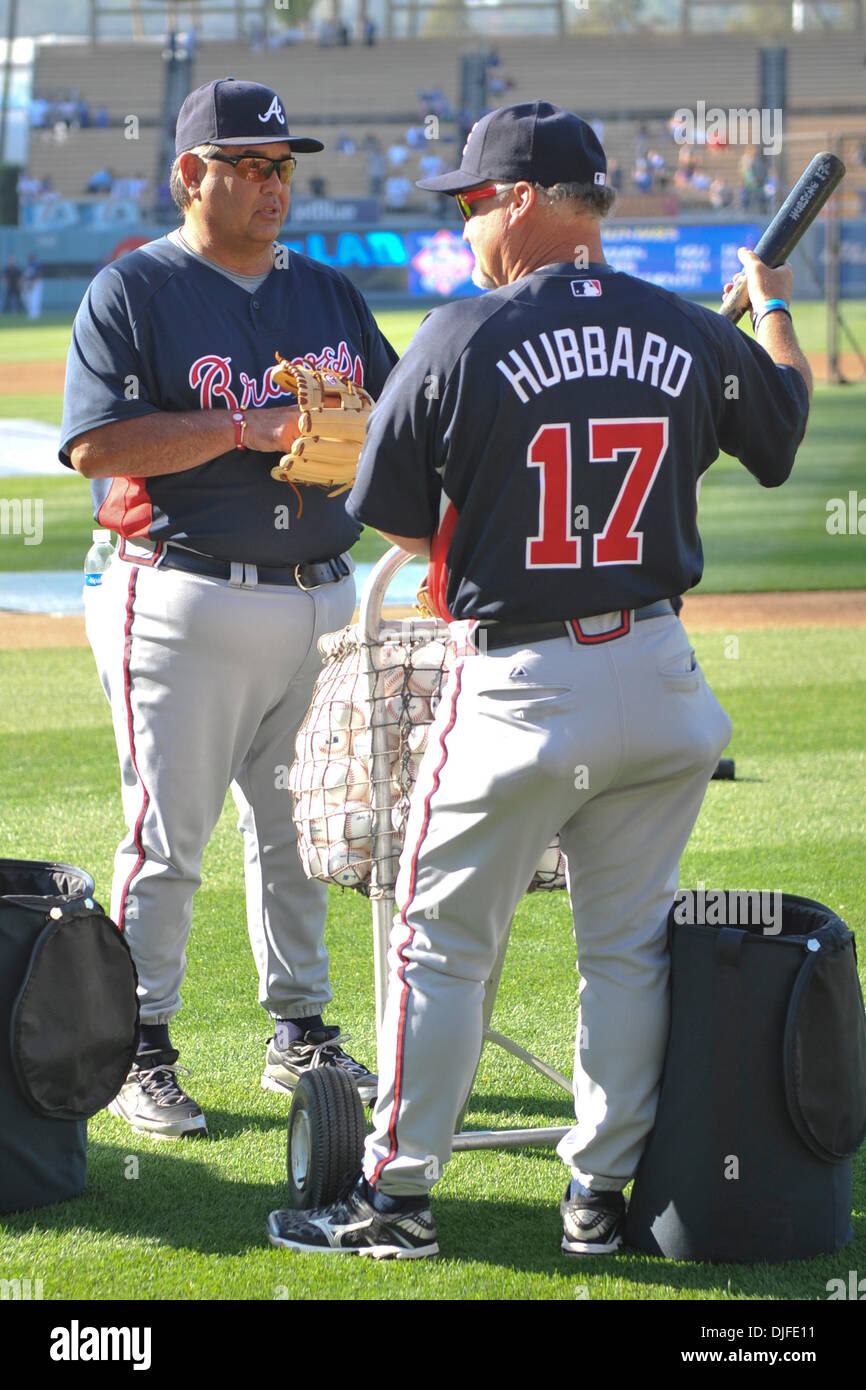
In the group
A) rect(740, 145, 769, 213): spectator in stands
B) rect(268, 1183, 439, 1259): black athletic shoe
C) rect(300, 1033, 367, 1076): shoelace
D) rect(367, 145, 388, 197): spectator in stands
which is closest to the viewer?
rect(268, 1183, 439, 1259): black athletic shoe

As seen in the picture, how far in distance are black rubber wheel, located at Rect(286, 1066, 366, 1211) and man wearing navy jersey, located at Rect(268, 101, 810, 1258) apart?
13 cm

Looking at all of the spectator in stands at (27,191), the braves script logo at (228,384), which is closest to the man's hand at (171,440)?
the braves script logo at (228,384)

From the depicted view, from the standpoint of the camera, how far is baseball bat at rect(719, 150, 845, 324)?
3283 mm

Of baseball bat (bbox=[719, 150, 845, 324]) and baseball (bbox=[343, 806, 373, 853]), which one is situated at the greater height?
baseball bat (bbox=[719, 150, 845, 324])

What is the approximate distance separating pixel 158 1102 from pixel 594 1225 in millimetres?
1134

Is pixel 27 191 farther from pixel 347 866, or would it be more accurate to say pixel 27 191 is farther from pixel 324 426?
pixel 347 866

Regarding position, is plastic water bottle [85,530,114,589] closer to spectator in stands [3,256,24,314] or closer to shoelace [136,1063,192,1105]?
shoelace [136,1063,192,1105]

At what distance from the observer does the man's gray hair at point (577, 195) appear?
9.01 ft

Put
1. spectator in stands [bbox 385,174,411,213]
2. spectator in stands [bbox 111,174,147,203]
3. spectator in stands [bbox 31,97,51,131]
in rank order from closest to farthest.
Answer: spectator in stands [bbox 385,174,411,213] < spectator in stands [bbox 111,174,147,203] < spectator in stands [bbox 31,97,51,131]

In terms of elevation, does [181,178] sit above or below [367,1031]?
above

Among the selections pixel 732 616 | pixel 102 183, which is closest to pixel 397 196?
pixel 102 183

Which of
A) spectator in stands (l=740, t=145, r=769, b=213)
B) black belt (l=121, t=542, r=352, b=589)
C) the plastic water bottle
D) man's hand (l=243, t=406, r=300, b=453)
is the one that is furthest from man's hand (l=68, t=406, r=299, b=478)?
spectator in stands (l=740, t=145, r=769, b=213)

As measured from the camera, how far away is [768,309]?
3.20m

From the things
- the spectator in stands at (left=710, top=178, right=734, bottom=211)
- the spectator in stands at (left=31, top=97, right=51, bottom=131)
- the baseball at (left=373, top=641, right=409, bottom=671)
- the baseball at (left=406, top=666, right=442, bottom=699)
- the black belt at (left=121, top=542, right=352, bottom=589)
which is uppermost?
the spectator in stands at (left=31, top=97, right=51, bottom=131)
